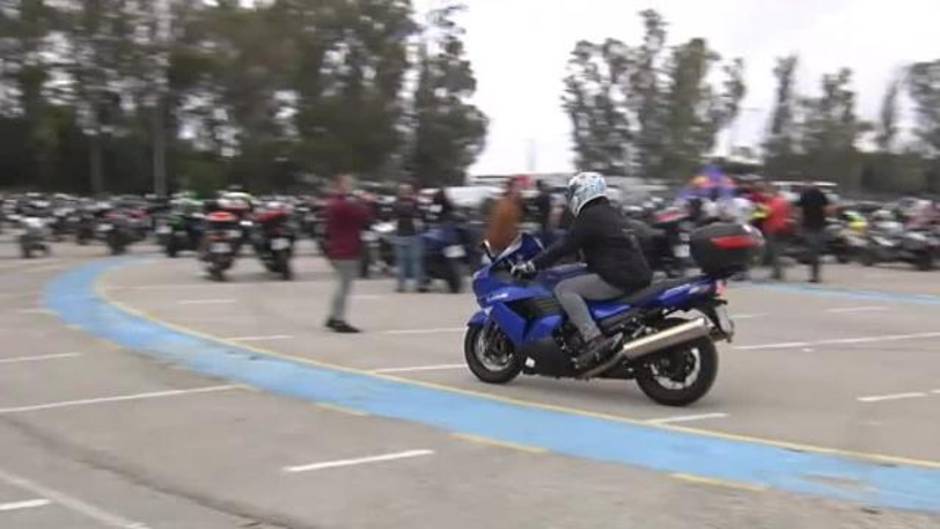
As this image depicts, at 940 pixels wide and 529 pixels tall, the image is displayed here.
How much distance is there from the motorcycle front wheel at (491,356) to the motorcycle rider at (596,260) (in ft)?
2.72

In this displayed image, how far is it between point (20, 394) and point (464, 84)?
6700cm

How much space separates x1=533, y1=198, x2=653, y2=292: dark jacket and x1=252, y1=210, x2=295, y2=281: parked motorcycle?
12.0 m

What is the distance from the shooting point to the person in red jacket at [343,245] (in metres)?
A: 13.5

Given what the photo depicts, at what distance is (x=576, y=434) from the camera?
26.7 feet

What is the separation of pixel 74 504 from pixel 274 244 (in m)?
14.6

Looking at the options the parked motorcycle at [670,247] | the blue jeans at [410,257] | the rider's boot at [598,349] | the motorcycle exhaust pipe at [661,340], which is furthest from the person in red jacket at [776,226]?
the motorcycle exhaust pipe at [661,340]

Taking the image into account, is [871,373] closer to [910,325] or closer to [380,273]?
[910,325]

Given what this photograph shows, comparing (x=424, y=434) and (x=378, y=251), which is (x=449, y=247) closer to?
(x=378, y=251)

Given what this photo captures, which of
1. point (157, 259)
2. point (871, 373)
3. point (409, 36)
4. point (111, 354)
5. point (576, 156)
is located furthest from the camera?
point (576, 156)

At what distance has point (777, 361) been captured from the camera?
11.5 metres

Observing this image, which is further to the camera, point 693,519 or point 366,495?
point 366,495

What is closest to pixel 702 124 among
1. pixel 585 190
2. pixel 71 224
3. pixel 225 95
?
pixel 225 95

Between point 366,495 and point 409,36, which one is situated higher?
point 409,36

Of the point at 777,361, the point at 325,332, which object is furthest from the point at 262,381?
the point at 777,361
